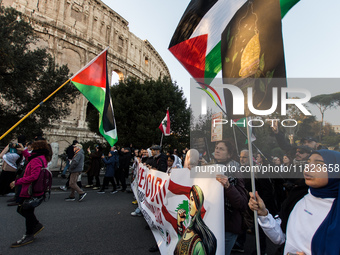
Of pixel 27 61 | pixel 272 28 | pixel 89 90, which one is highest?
pixel 27 61

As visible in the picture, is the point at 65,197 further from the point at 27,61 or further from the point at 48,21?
the point at 48,21

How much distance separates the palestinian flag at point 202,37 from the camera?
260cm

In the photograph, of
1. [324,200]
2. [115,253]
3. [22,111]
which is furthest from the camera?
[22,111]

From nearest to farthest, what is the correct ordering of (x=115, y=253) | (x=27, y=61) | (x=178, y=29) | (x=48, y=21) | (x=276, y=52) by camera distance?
1. (x=276, y=52)
2. (x=178, y=29)
3. (x=115, y=253)
4. (x=27, y=61)
5. (x=48, y=21)

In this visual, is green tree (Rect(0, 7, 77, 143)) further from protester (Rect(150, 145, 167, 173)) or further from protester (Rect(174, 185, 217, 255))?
A: protester (Rect(174, 185, 217, 255))

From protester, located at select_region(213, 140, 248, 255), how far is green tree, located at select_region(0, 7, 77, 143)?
12.9m

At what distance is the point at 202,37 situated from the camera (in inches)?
111

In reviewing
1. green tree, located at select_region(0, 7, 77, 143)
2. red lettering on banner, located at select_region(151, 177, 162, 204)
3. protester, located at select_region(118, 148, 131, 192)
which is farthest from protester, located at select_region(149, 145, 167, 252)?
green tree, located at select_region(0, 7, 77, 143)

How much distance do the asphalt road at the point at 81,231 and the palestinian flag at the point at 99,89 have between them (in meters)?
1.85

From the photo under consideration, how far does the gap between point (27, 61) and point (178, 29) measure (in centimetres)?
1393

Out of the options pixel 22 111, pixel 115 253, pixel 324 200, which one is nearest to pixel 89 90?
pixel 115 253

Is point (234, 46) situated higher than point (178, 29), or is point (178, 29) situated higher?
point (178, 29)

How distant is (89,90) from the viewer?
5.34 meters

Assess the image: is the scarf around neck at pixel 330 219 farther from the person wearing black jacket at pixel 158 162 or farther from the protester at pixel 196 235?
the person wearing black jacket at pixel 158 162
